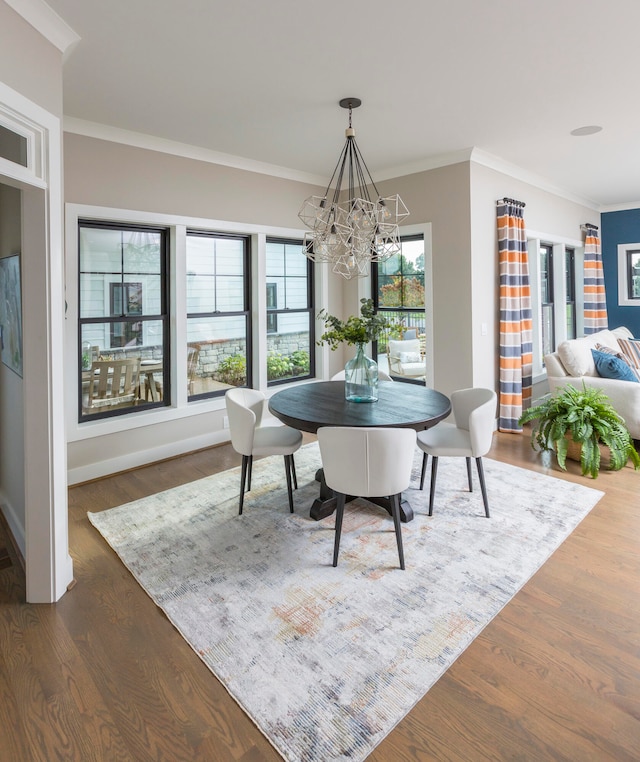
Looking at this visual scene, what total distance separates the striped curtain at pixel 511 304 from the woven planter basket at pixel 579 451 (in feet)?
3.01

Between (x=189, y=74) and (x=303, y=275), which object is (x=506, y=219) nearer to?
(x=303, y=275)

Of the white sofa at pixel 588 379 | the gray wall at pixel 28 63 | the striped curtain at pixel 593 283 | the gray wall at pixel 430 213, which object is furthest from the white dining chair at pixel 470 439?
the striped curtain at pixel 593 283

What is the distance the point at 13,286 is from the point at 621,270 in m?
8.02

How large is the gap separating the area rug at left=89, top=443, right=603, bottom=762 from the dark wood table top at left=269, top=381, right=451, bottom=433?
72cm

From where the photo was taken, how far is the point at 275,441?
325 cm

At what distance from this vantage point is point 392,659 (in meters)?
1.94

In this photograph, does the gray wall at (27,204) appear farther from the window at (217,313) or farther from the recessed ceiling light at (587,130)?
the recessed ceiling light at (587,130)

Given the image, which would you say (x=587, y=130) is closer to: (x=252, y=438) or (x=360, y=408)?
(x=360, y=408)

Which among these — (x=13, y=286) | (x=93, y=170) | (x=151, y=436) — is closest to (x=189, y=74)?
(x=93, y=170)

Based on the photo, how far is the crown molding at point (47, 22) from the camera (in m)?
2.13

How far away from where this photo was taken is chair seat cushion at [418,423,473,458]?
10.2 ft

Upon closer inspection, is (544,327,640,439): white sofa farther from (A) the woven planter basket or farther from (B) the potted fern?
(A) the woven planter basket

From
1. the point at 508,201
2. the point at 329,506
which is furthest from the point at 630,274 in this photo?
the point at 329,506

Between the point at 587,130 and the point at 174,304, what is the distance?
3890mm
